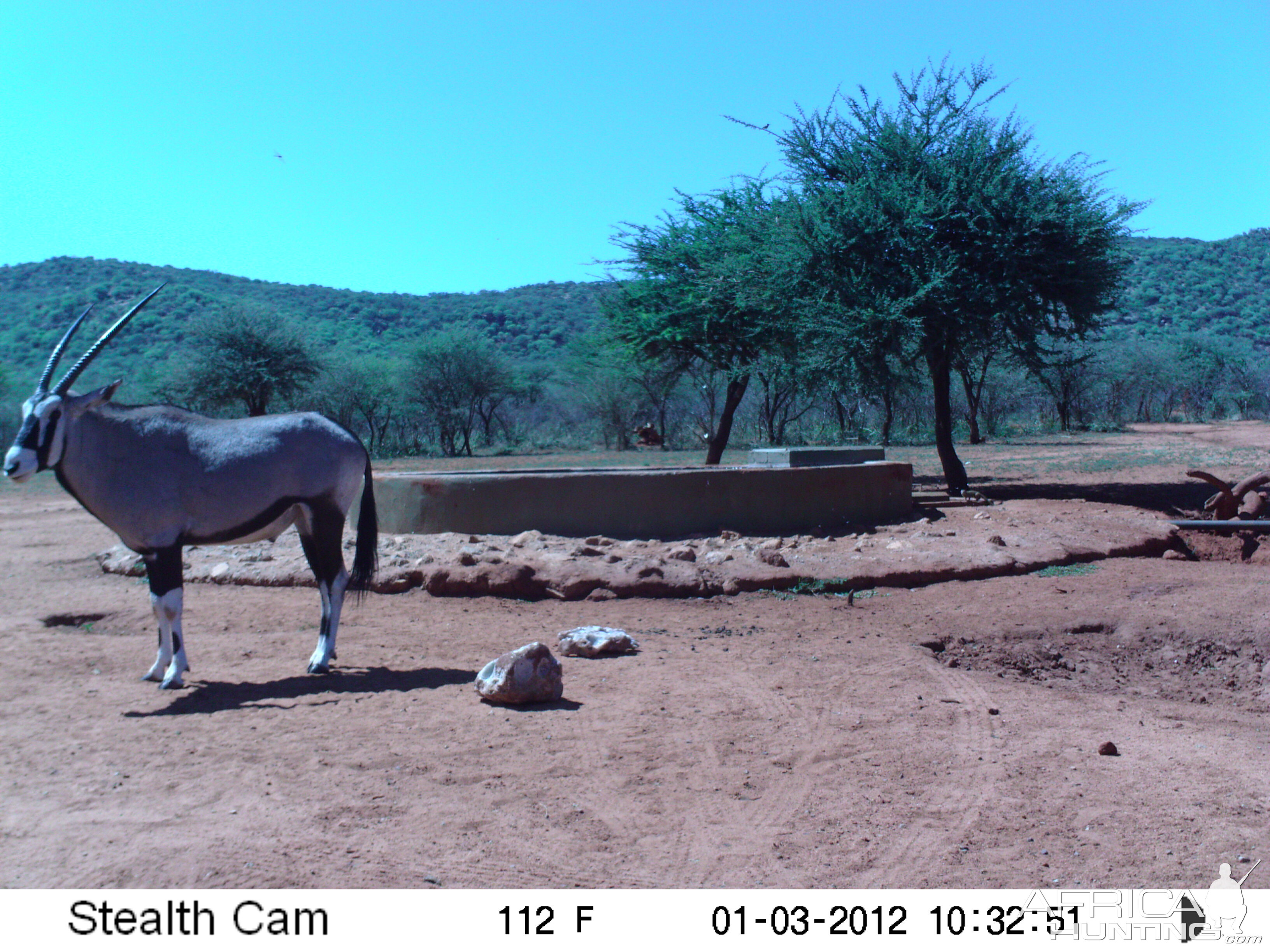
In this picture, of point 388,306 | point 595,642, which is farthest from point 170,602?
point 388,306

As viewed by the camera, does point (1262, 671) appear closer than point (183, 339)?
Yes

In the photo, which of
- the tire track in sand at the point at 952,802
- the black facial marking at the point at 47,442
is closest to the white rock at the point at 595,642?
the tire track in sand at the point at 952,802

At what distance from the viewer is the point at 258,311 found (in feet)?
108

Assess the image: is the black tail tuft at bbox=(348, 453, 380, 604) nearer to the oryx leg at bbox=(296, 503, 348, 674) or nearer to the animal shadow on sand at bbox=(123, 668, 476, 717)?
the oryx leg at bbox=(296, 503, 348, 674)

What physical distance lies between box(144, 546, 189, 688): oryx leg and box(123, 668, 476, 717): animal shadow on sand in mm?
146

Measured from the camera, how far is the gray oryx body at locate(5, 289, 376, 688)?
5453mm

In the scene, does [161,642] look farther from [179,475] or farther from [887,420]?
[887,420]

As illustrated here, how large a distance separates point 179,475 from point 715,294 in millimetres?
13409

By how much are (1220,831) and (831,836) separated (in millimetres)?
1432

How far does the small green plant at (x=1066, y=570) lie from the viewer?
920 centimetres

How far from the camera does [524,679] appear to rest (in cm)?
521

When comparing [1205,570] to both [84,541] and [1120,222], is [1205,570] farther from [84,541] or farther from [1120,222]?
[84,541]

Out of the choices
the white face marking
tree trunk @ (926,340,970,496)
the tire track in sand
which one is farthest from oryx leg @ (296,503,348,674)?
tree trunk @ (926,340,970,496)
